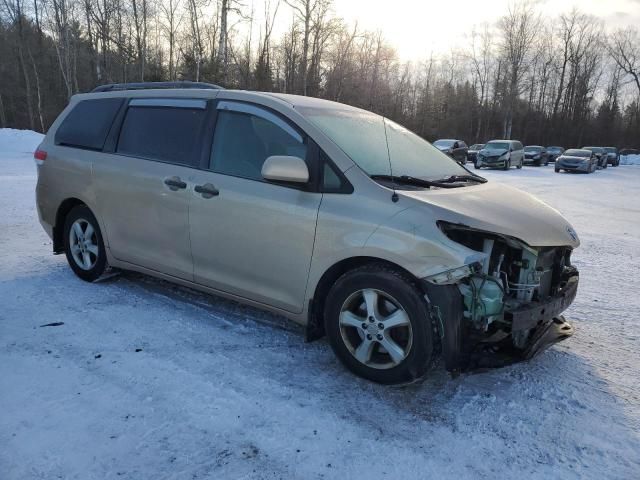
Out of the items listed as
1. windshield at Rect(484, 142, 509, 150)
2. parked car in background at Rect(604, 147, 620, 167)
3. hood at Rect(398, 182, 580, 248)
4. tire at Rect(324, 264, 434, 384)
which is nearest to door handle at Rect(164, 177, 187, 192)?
tire at Rect(324, 264, 434, 384)

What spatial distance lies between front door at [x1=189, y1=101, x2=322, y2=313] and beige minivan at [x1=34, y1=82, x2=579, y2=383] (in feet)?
0.03

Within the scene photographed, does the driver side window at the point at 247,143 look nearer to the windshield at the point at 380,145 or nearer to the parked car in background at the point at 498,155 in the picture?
the windshield at the point at 380,145

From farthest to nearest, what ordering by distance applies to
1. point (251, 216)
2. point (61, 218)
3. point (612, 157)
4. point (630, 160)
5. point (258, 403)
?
1. point (630, 160)
2. point (612, 157)
3. point (61, 218)
4. point (251, 216)
5. point (258, 403)

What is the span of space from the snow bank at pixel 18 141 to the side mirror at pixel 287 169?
76.0 ft

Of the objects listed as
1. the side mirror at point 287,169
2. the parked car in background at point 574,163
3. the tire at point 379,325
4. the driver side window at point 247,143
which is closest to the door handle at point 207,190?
the driver side window at point 247,143

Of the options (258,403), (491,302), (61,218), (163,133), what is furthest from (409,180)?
(61,218)

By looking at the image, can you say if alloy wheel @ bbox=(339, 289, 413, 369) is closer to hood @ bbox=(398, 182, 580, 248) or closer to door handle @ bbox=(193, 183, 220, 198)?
hood @ bbox=(398, 182, 580, 248)

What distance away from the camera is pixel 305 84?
34.0 metres

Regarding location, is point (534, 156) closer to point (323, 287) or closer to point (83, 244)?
point (83, 244)

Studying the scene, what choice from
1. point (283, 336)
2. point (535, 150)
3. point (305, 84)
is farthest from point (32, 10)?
point (283, 336)

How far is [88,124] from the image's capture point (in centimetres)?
484

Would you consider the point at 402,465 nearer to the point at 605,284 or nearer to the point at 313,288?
the point at 313,288

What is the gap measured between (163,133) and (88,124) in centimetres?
115

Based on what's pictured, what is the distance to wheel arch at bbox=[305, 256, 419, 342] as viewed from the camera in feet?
10.4
